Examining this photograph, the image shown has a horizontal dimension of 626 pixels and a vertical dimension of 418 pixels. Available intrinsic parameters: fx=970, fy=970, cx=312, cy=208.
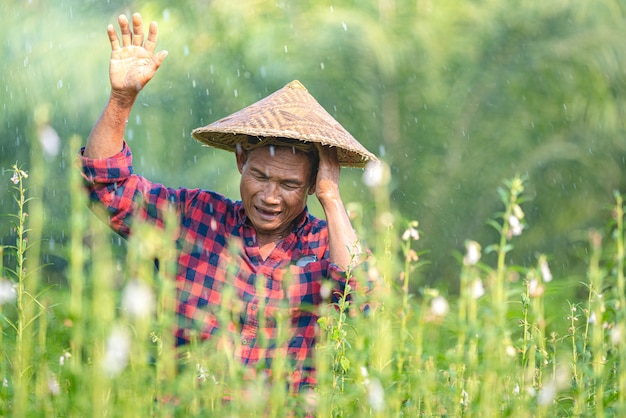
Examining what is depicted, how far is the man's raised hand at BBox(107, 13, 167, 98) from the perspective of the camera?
2.94 metres

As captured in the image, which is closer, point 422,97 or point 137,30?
point 137,30

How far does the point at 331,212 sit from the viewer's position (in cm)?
303

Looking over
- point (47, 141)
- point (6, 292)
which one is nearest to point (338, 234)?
point (6, 292)

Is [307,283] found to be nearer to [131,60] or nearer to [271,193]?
[271,193]

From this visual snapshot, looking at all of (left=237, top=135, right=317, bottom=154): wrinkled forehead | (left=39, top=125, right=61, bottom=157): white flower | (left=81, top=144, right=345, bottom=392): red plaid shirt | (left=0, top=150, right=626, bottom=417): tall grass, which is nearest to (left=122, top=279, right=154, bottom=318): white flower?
(left=0, top=150, right=626, bottom=417): tall grass

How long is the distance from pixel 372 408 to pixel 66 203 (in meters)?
6.84

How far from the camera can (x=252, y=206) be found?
3.08 metres

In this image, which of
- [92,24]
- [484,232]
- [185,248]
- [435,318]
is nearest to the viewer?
[435,318]

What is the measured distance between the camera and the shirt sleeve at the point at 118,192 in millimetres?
3020

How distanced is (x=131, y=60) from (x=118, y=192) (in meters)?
0.41

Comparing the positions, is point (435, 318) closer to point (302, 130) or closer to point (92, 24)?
point (302, 130)

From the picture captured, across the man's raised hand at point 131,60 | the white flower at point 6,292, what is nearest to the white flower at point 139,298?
the white flower at point 6,292

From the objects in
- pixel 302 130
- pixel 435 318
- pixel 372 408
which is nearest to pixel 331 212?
pixel 302 130

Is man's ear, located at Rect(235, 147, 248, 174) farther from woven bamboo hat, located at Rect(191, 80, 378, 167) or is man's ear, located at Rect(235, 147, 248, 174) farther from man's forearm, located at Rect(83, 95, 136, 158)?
man's forearm, located at Rect(83, 95, 136, 158)
